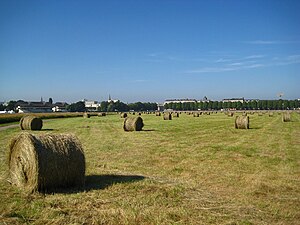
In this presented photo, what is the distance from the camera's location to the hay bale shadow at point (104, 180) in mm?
9851

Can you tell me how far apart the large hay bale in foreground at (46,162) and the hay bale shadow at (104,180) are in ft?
1.33

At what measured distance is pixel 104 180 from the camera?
1060cm

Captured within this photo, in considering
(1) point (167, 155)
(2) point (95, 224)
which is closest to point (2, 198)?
(2) point (95, 224)

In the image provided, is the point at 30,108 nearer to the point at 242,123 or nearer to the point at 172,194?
the point at 242,123

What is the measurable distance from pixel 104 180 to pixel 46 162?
6.89 feet

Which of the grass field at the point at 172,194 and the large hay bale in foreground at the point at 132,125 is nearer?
the grass field at the point at 172,194

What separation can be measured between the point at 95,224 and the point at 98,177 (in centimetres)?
425

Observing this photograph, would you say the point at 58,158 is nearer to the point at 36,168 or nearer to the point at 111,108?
the point at 36,168

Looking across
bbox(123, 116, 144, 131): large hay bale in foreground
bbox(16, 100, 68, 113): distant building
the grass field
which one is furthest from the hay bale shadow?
bbox(16, 100, 68, 113): distant building

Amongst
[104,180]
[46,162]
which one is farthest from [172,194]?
[46,162]

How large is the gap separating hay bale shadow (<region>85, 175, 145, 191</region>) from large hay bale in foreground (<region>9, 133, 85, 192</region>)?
0.41m

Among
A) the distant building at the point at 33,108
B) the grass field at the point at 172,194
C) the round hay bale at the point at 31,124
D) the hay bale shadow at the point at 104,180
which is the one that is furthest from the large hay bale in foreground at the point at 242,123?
the distant building at the point at 33,108

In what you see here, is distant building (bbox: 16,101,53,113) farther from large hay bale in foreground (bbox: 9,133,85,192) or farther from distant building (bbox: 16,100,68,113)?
large hay bale in foreground (bbox: 9,133,85,192)

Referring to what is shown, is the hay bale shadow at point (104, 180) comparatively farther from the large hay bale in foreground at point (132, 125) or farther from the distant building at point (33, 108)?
the distant building at point (33, 108)
